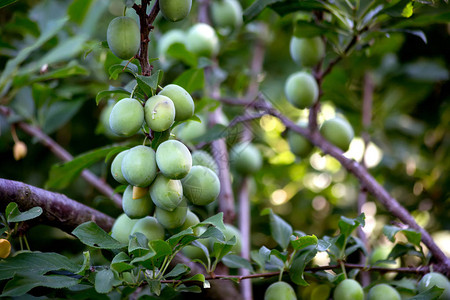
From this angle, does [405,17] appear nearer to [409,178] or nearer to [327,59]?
[327,59]

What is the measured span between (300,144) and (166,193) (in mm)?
519

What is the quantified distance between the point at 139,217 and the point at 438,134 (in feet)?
4.05

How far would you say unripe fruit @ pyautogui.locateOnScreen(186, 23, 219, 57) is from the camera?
1297 millimetres

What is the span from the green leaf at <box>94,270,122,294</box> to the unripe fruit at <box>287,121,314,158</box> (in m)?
0.58

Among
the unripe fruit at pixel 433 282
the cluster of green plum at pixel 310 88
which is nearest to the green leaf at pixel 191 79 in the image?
the cluster of green plum at pixel 310 88

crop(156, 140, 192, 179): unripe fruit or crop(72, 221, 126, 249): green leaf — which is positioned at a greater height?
crop(156, 140, 192, 179): unripe fruit

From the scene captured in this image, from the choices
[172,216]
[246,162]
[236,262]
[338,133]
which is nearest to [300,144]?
[338,133]

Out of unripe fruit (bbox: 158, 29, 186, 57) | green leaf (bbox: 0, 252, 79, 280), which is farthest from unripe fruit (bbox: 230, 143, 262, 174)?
green leaf (bbox: 0, 252, 79, 280)

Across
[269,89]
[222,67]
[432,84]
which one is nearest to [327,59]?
[269,89]

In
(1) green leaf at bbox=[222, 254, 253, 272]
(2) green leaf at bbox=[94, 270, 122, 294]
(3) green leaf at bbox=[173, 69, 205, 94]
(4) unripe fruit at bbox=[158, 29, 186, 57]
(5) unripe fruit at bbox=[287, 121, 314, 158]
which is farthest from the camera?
(4) unripe fruit at bbox=[158, 29, 186, 57]

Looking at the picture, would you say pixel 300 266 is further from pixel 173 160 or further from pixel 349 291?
pixel 173 160

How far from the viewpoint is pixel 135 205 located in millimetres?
676

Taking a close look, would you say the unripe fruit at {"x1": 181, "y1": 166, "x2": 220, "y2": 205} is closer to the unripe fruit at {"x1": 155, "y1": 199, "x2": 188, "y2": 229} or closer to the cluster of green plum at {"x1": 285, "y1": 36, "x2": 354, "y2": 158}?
the unripe fruit at {"x1": 155, "y1": 199, "x2": 188, "y2": 229}

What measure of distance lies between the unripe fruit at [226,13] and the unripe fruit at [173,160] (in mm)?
891
